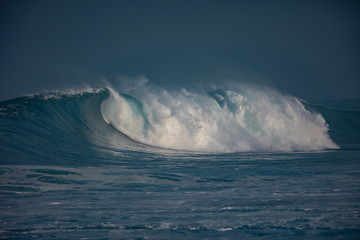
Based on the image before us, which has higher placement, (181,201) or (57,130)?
(57,130)

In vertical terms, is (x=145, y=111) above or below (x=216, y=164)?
above

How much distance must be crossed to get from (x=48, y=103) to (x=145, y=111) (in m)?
2.93

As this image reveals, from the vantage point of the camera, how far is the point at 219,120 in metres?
13.3

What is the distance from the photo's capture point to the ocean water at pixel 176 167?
404cm

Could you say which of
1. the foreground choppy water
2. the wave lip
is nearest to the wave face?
the wave lip

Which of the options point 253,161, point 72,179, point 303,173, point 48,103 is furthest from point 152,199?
point 48,103

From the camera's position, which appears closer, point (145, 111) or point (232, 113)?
point (145, 111)

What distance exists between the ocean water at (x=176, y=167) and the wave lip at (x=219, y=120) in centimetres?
4

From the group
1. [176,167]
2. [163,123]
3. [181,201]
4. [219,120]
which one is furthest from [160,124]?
[181,201]

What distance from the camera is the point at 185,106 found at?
1321 centimetres

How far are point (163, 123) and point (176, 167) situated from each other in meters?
4.35

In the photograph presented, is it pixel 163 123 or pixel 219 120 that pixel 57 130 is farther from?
pixel 219 120

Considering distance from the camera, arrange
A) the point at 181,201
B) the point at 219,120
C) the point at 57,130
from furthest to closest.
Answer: the point at 219,120 < the point at 57,130 < the point at 181,201

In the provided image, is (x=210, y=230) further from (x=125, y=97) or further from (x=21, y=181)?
(x=125, y=97)
